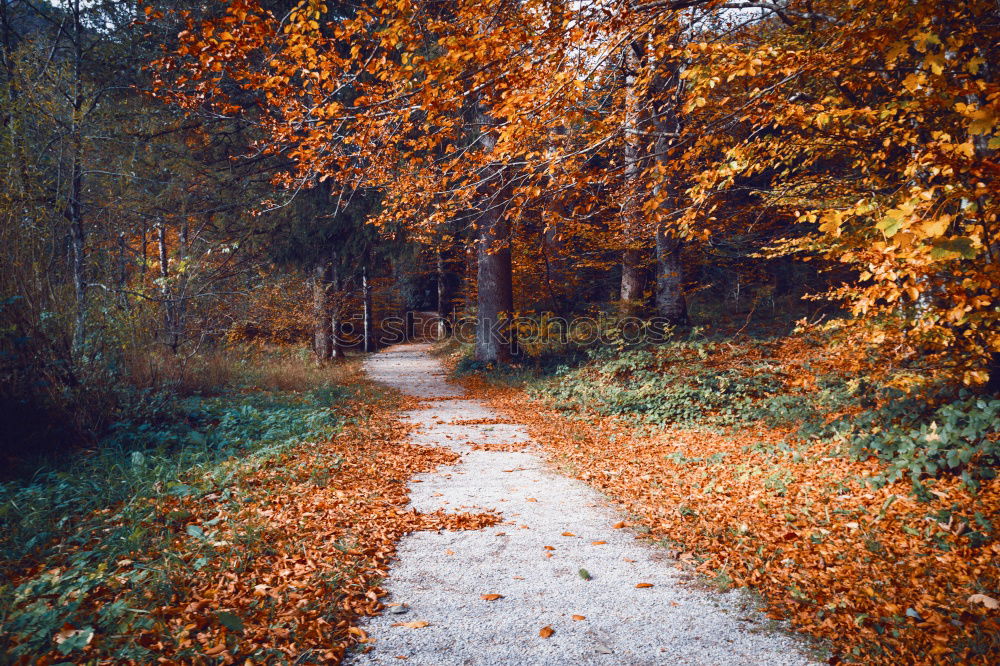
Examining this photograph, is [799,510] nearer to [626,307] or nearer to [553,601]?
[553,601]

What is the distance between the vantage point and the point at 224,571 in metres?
3.46

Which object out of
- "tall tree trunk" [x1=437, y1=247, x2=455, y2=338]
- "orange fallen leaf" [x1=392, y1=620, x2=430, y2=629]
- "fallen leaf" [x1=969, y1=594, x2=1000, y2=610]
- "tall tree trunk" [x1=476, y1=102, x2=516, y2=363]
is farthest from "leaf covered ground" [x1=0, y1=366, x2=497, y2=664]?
"tall tree trunk" [x1=437, y1=247, x2=455, y2=338]

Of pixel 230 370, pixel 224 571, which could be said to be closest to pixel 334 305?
pixel 230 370

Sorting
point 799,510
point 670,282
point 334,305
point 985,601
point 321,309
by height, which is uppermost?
point 670,282

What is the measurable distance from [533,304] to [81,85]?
43.4 feet

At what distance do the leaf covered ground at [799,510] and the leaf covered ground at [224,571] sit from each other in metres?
2.02

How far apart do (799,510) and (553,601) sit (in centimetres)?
258

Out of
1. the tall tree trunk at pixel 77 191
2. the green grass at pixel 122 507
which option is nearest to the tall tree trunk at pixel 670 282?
the green grass at pixel 122 507

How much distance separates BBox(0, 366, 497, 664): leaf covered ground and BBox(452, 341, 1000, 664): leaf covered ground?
79.7 inches

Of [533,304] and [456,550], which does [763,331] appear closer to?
[533,304]

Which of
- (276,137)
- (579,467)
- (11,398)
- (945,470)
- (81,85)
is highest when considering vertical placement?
(81,85)

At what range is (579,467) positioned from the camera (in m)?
6.48

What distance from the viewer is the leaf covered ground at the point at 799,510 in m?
2.95

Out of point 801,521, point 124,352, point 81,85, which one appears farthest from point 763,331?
point 81,85
